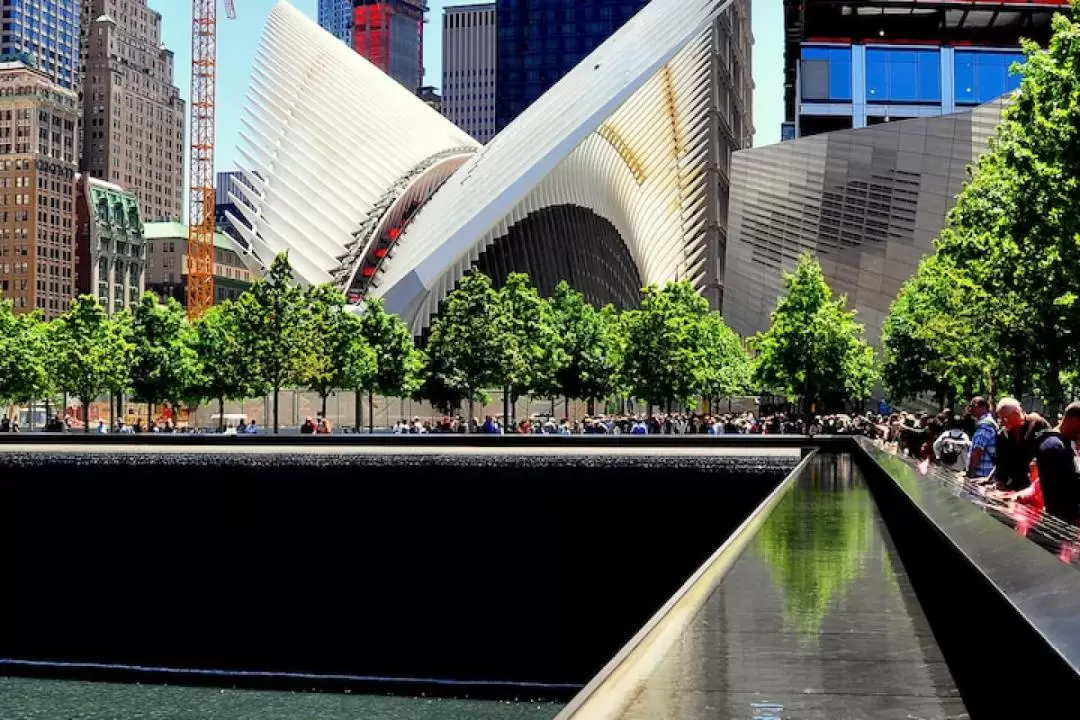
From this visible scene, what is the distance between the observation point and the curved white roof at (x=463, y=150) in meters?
72.0

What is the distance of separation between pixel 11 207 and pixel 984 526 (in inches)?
6417

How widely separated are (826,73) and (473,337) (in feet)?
111

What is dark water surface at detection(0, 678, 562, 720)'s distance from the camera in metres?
19.1

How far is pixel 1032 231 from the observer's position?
2230cm

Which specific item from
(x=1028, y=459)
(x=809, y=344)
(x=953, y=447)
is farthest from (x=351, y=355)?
(x=1028, y=459)

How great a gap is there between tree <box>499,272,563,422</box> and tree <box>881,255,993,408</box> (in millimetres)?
14962

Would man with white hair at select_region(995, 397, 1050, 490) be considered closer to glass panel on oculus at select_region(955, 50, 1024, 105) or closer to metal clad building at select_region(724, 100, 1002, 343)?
metal clad building at select_region(724, 100, 1002, 343)

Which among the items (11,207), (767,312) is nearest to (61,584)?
(767,312)

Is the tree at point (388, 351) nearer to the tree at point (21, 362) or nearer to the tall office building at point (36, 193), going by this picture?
the tree at point (21, 362)

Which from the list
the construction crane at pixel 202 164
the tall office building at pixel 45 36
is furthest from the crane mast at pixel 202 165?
the tall office building at pixel 45 36

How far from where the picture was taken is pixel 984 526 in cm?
627

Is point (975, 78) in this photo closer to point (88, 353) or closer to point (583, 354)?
point (583, 354)

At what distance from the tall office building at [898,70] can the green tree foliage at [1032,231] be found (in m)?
49.1

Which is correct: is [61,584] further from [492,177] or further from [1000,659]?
[492,177]
